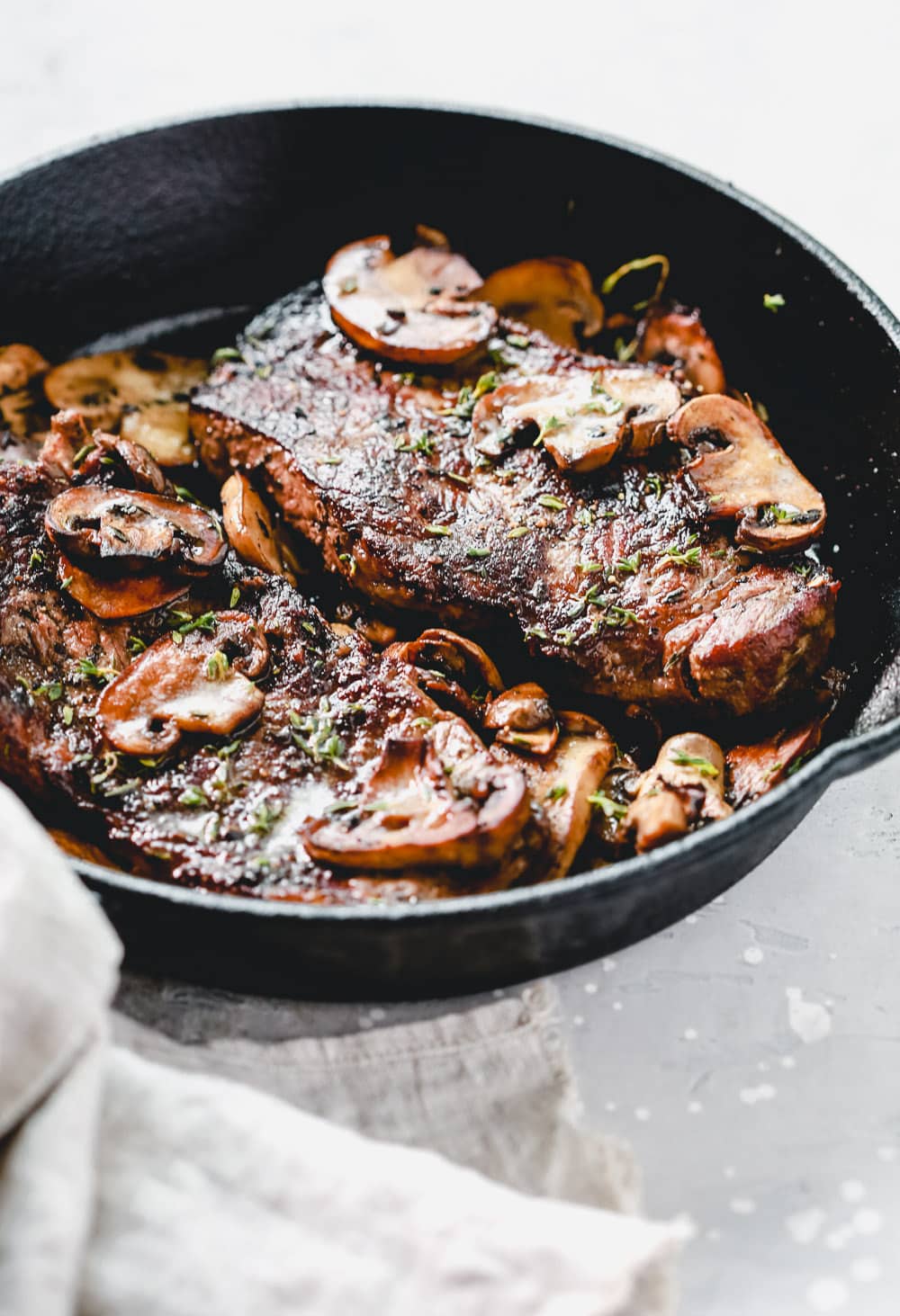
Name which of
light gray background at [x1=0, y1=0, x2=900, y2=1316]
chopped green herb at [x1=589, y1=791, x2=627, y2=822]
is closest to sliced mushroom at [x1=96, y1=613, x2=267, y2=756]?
light gray background at [x1=0, y1=0, x2=900, y2=1316]

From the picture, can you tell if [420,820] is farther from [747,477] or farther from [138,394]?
[138,394]

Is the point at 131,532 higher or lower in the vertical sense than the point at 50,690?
higher

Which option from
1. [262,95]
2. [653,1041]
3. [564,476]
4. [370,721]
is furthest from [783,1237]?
[262,95]

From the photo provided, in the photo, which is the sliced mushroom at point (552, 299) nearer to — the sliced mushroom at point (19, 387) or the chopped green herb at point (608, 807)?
the sliced mushroom at point (19, 387)

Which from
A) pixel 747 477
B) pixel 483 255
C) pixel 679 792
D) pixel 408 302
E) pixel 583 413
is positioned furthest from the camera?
pixel 483 255

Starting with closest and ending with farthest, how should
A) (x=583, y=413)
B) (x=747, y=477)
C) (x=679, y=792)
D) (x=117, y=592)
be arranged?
1. (x=679, y=792)
2. (x=117, y=592)
3. (x=747, y=477)
4. (x=583, y=413)

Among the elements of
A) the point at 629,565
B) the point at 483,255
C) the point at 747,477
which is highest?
the point at 483,255

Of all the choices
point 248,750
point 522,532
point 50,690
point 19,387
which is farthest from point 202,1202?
point 19,387
